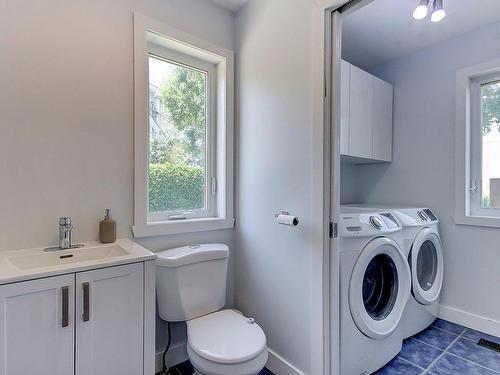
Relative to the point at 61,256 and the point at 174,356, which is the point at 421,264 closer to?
the point at 174,356

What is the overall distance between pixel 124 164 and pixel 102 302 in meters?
0.75

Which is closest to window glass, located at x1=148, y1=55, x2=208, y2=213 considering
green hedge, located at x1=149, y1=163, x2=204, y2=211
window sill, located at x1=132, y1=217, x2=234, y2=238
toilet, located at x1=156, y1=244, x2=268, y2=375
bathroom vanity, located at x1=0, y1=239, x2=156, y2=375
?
green hedge, located at x1=149, y1=163, x2=204, y2=211

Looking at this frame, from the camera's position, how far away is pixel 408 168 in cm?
250

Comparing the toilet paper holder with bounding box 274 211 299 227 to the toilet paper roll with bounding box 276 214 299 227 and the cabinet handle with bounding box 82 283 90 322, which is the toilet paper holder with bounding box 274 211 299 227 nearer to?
the toilet paper roll with bounding box 276 214 299 227

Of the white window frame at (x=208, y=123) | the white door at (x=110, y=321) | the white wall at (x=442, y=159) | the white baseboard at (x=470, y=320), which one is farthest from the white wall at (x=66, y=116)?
the white baseboard at (x=470, y=320)

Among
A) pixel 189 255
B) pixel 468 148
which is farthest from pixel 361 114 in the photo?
pixel 189 255

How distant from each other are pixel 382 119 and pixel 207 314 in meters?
2.14

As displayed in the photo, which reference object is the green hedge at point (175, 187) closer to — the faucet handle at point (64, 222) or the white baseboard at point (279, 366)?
the faucet handle at point (64, 222)

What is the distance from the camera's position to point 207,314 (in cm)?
156

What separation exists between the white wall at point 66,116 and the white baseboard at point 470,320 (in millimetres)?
2272

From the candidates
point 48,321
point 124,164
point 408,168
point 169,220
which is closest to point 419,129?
point 408,168

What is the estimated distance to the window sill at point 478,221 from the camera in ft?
6.72

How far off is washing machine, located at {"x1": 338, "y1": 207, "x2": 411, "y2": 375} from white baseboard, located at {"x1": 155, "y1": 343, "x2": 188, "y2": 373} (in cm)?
96

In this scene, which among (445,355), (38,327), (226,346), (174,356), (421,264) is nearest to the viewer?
(38,327)
